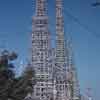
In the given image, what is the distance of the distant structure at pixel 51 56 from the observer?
144 meters

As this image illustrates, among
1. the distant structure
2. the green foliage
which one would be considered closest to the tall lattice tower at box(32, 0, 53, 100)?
the distant structure

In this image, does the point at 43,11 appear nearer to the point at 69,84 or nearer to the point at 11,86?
the point at 69,84

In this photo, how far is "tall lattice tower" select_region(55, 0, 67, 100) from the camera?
14288cm

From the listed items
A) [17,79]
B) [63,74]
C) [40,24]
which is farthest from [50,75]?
[17,79]

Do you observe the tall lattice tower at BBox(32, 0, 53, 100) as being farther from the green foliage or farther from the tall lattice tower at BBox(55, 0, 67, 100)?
the green foliage

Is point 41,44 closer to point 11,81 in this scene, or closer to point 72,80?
point 72,80

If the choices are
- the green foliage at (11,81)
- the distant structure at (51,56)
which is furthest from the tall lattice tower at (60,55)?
the green foliage at (11,81)

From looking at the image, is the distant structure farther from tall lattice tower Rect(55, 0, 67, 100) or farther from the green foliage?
the green foliage

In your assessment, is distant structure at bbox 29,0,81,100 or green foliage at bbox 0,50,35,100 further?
distant structure at bbox 29,0,81,100

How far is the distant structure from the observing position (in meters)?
144

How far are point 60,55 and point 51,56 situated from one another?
6959 mm

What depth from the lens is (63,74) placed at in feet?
483

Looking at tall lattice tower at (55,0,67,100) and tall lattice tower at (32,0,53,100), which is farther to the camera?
tall lattice tower at (32,0,53,100)

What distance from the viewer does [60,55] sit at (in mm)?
154750
